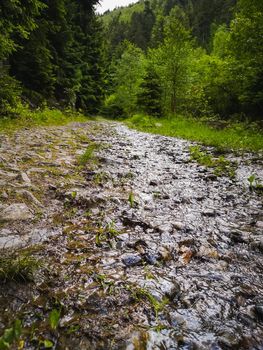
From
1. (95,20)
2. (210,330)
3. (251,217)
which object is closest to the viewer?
(210,330)

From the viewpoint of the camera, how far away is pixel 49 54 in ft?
46.1

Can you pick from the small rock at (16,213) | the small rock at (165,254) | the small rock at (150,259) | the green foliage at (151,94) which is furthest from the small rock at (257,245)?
the green foliage at (151,94)

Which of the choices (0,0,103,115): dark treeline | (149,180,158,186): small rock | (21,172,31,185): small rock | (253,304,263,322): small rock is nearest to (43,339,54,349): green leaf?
(253,304,263,322): small rock

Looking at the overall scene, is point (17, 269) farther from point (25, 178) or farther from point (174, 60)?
point (174, 60)

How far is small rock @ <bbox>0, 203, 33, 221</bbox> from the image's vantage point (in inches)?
115

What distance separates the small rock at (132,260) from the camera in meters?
2.32

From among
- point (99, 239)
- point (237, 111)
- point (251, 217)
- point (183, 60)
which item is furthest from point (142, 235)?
point (183, 60)

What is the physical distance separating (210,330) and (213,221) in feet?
5.78

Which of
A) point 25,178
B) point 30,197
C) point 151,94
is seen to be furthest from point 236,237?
point 151,94

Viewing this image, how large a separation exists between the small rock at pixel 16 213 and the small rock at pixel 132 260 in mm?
1262

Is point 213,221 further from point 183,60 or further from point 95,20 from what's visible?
point 95,20

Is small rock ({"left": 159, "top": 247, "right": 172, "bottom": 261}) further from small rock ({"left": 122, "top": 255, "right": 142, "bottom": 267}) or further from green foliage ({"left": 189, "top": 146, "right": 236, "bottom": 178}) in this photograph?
green foliage ({"left": 189, "top": 146, "right": 236, "bottom": 178})

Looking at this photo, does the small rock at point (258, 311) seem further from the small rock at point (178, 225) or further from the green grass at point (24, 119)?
the green grass at point (24, 119)

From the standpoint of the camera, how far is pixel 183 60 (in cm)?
2183
